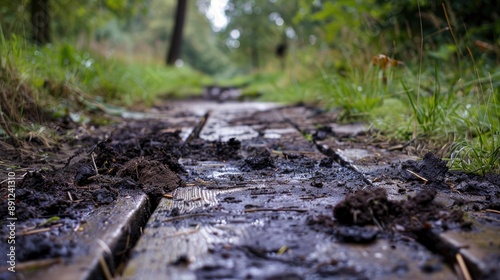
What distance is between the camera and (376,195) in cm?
108

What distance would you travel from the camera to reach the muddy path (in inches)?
32.3

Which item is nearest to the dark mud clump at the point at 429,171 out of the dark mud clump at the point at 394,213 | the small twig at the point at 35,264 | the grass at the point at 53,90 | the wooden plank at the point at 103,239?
the dark mud clump at the point at 394,213

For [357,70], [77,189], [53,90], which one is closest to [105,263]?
[77,189]

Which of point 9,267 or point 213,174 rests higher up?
point 9,267

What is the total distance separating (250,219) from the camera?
108cm

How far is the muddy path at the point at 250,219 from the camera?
32.3 inches

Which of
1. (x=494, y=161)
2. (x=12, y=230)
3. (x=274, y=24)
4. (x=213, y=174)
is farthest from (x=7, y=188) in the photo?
(x=274, y=24)

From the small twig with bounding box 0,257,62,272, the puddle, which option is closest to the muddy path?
the small twig with bounding box 0,257,62,272

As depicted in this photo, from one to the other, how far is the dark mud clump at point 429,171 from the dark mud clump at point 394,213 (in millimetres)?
345

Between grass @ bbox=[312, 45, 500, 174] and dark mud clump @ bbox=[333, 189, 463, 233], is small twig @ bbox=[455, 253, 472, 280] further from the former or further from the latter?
grass @ bbox=[312, 45, 500, 174]

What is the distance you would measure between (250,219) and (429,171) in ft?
2.61

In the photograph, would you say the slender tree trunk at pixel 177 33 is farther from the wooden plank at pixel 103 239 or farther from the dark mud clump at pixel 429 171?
the wooden plank at pixel 103 239

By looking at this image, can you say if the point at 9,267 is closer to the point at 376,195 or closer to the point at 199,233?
the point at 199,233

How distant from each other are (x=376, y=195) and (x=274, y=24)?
21438 mm
